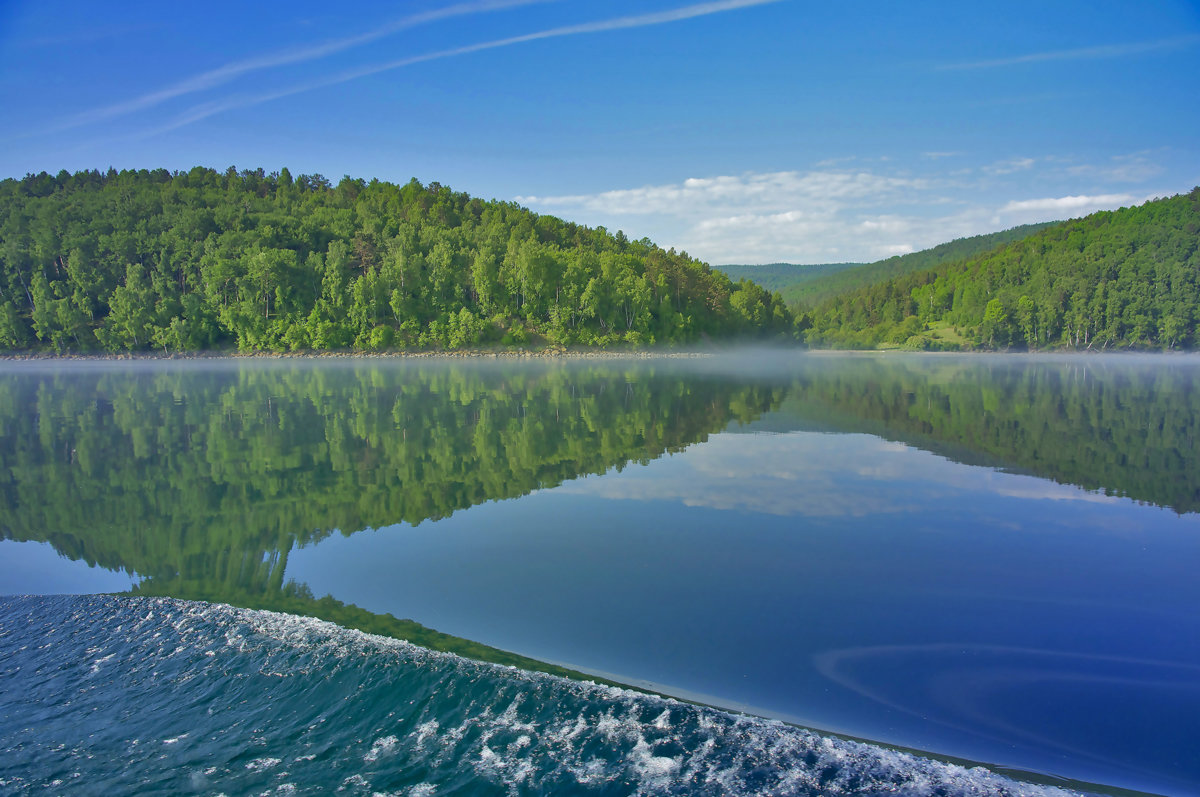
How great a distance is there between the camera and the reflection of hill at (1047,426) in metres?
13.5

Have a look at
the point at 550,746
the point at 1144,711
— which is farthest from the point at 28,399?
the point at 1144,711

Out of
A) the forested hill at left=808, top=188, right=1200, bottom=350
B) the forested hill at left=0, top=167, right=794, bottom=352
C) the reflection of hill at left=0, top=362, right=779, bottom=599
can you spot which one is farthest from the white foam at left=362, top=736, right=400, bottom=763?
the forested hill at left=808, top=188, right=1200, bottom=350

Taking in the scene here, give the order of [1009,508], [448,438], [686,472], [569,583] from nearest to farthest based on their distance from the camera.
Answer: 1. [569,583]
2. [1009,508]
3. [686,472]
4. [448,438]

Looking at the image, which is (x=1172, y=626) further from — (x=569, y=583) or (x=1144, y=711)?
(x=569, y=583)

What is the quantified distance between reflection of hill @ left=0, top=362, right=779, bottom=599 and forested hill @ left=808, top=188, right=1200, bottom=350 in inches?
4618

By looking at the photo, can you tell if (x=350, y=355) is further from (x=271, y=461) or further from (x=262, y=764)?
(x=262, y=764)

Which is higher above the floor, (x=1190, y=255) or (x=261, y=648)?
(x=1190, y=255)

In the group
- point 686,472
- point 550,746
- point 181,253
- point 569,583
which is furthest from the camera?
point 181,253

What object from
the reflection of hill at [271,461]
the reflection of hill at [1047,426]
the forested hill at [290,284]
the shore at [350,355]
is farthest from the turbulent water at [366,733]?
the forested hill at [290,284]

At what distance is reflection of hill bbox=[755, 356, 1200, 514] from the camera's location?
530 inches

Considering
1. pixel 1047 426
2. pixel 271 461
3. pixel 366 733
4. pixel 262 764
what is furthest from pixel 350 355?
pixel 262 764

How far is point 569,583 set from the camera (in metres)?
7.71

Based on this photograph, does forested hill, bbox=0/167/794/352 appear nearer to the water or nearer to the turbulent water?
the water

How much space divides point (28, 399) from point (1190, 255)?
15476 cm
